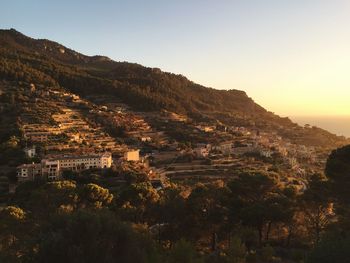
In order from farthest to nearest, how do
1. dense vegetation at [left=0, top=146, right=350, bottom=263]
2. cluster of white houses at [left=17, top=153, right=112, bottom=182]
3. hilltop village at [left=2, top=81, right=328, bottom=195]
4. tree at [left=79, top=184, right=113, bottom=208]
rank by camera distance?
hilltop village at [left=2, top=81, right=328, bottom=195]
cluster of white houses at [left=17, top=153, right=112, bottom=182]
tree at [left=79, top=184, right=113, bottom=208]
dense vegetation at [left=0, top=146, right=350, bottom=263]

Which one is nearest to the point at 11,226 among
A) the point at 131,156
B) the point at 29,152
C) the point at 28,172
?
the point at 28,172

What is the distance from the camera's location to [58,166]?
37812 mm

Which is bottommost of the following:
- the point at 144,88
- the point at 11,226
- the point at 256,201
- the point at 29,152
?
the point at 29,152

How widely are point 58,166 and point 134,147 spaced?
18.3m

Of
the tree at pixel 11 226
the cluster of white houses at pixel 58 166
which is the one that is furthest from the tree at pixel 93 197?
the cluster of white houses at pixel 58 166

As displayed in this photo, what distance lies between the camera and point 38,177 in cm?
3569

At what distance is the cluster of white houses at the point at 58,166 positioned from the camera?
36562 mm

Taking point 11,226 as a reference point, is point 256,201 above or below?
above

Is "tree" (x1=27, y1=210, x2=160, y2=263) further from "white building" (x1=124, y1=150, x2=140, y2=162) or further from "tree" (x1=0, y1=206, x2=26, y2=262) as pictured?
"white building" (x1=124, y1=150, x2=140, y2=162)

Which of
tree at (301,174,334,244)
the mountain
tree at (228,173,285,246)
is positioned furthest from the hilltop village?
tree at (301,174,334,244)

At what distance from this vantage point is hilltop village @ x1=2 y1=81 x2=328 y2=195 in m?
40.3

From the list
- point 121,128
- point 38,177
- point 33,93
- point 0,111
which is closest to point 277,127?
point 121,128

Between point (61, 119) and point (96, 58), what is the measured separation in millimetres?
107657

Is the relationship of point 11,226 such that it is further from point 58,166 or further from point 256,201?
point 58,166
